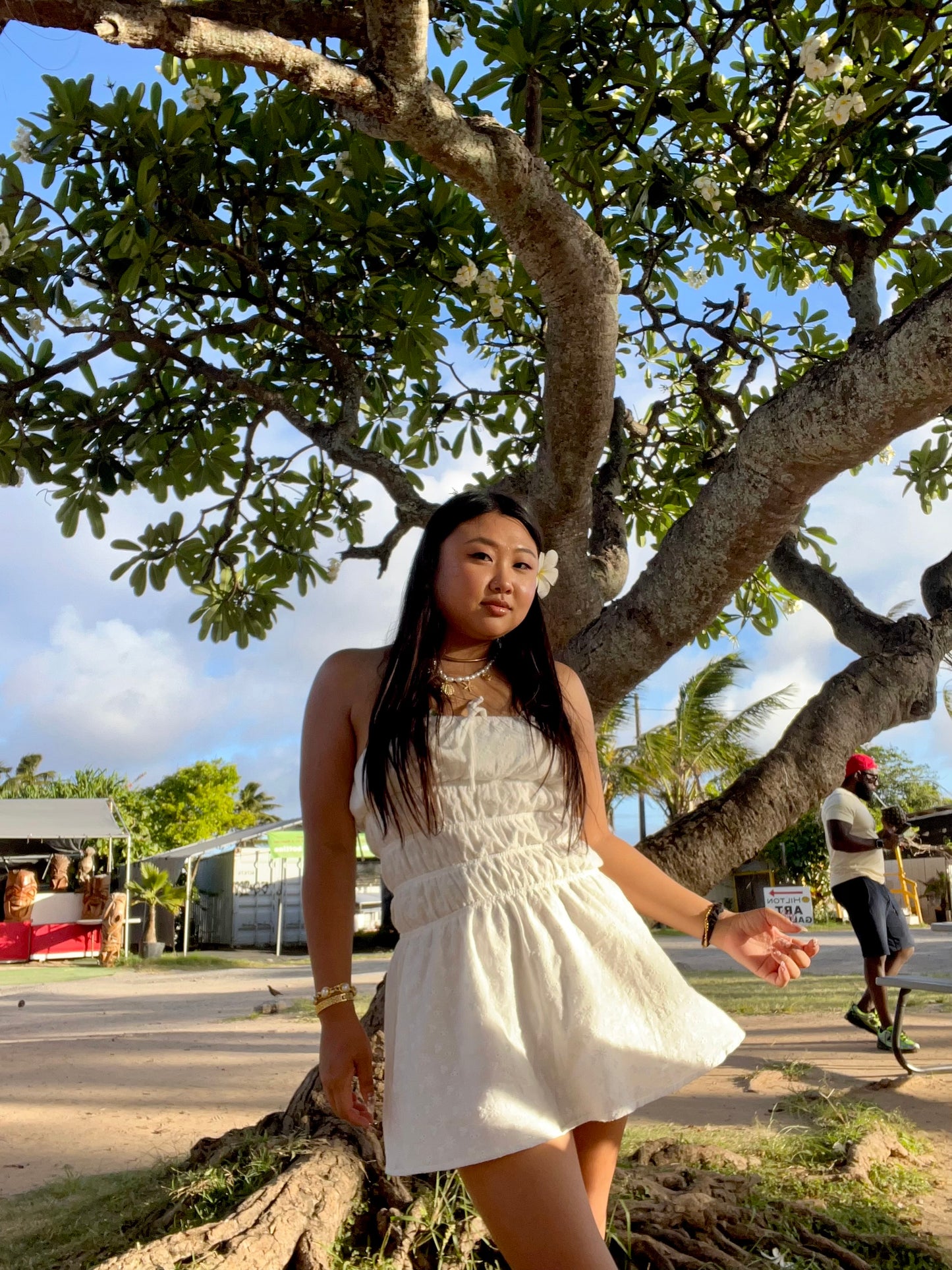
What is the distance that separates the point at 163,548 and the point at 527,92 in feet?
8.31

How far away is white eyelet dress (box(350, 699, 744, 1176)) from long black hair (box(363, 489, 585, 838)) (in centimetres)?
4

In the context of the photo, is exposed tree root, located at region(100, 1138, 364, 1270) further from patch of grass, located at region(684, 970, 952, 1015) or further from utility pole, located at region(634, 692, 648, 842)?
utility pole, located at region(634, 692, 648, 842)

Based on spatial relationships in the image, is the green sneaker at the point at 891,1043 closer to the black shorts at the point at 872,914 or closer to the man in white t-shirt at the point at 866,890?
the man in white t-shirt at the point at 866,890

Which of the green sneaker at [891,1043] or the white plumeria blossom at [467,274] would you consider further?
the green sneaker at [891,1043]

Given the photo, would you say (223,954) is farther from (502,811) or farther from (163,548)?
(502,811)

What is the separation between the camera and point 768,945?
6.33ft

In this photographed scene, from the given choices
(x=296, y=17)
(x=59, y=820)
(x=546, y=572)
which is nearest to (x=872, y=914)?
(x=546, y=572)

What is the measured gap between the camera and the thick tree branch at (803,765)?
3.23 metres

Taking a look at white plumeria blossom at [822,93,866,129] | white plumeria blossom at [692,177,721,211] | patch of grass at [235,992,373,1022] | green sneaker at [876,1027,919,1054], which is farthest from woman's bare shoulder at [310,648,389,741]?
patch of grass at [235,992,373,1022]

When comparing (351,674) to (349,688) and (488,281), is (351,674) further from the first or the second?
(488,281)

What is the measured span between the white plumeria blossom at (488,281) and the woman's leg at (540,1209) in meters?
3.43

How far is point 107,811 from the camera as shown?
1784 centimetres

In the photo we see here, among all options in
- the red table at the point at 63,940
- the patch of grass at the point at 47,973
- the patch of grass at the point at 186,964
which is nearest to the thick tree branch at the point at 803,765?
the patch of grass at the point at 47,973

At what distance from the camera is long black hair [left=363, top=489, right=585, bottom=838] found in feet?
5.78
